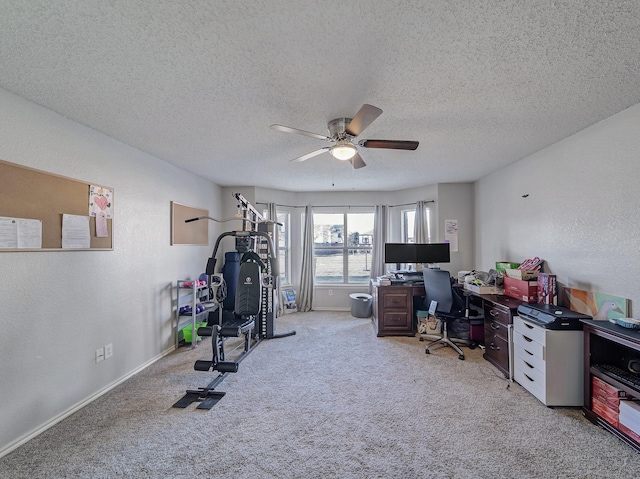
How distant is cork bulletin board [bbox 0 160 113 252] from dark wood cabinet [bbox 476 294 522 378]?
4.02 meters

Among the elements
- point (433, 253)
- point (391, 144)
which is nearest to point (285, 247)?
point (433, 253)

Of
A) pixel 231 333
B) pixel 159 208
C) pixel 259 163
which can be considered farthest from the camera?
pixel 259 163

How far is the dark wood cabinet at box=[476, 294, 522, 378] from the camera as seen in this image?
289 centimetres

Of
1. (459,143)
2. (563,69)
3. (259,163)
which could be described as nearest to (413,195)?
(459,143)

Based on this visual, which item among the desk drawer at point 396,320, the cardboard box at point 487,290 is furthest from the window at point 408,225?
the cardboard box at point 487,290

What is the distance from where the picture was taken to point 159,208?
Answer: 3482 mm

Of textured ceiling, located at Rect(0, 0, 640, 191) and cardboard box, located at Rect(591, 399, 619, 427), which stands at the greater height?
textured ceiling, located at Rect(0, 0, 640, 191)

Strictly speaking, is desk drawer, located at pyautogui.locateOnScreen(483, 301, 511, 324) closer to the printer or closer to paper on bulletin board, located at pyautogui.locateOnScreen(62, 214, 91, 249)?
the printer

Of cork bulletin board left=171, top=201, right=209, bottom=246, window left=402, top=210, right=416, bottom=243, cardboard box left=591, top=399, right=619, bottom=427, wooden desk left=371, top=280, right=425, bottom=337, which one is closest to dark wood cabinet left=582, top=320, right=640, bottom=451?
cardboard box left=591, top=399, right=619, bottom=427

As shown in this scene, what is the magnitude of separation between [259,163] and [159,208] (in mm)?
1332

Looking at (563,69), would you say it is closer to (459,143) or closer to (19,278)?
(459,143)

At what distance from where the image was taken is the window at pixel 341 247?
19.7 ft

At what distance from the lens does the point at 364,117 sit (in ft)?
6.22

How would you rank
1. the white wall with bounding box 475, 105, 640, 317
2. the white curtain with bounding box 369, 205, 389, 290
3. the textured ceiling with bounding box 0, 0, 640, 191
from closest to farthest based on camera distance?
the textured ceiling with bounding box 0, 0, 640, 191, the white wall with bounding box 475, 105, 640, 317, the white curtain with bounding box 369, 205, 389, 290
